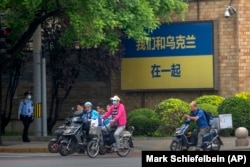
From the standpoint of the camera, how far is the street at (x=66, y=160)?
1984cm

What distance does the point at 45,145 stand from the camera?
91.1 feet

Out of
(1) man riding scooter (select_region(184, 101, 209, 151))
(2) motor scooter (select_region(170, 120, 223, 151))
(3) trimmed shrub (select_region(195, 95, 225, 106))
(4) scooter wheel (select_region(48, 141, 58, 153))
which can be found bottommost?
(4) scooter wheel (select_region(48, 141, 58, 153))

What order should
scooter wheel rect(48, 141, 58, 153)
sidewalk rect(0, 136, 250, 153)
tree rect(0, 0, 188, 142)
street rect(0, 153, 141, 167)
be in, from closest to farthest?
street rect(0, 153, 141, 167)
scooter wheel rect(48, 141, 58, 153)
tree rect(0, 0, 188, 142)
sidewalk rect(0, 136, 250, 153)

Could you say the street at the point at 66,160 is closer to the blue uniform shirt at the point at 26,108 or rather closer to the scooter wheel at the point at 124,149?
the scooter wheel at the point at 124,149

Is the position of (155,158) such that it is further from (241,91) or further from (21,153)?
(241,91)

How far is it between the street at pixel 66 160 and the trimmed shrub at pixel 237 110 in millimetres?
6900

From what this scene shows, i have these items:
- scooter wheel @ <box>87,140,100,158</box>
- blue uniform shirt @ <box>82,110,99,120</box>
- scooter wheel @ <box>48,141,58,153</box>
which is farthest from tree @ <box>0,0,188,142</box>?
scooter wheel @ <box>87,140,100,158</box>

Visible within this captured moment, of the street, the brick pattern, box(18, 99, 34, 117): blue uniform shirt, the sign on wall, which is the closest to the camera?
the street

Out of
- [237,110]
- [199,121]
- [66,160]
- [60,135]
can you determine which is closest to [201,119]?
[199,121]

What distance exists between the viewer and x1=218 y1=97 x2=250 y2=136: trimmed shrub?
30.4 m

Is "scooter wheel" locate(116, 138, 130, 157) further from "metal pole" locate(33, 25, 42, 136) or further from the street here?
"metal pole" locate(33, 25, 42, 136)

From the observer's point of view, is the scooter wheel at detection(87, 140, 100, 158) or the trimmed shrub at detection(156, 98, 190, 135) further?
the trimmed shrub at detection(156, 98, 190, 135)

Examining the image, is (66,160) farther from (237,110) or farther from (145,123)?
(237,110)

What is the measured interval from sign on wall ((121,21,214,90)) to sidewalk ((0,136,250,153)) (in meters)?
4.74
